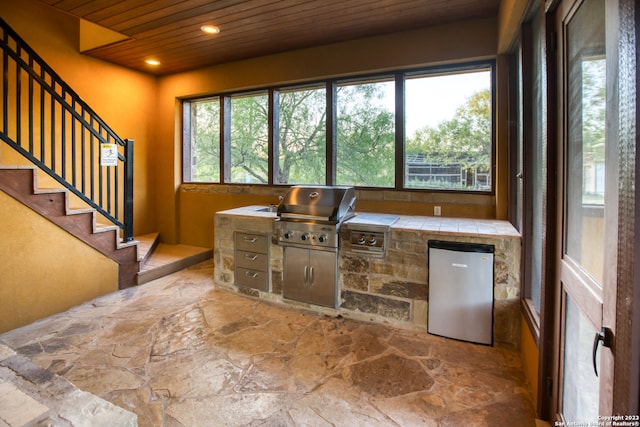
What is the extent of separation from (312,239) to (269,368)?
1171 millimetres

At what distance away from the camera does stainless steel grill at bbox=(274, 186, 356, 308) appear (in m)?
3.00

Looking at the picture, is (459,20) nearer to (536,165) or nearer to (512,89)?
(512,89)

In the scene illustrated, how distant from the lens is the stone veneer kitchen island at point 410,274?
96.5 inches

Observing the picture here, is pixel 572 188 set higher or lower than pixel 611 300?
higher

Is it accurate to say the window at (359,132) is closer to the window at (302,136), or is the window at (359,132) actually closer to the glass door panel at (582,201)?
the window at (302,136)

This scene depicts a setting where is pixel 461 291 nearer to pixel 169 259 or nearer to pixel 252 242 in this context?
pixel 252 242

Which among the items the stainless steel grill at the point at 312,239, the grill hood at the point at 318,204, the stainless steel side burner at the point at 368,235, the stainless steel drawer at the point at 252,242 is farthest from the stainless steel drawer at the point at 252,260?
the stainless steel side burner at the point at 368,235

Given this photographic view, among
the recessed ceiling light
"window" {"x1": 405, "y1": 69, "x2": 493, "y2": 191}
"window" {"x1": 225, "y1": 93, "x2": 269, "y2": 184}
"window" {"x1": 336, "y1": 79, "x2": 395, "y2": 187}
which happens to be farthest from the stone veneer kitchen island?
the recessed ceiling light

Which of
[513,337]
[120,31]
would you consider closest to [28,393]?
[513,337]

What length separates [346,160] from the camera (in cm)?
396

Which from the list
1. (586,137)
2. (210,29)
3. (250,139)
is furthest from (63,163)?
(586,137)

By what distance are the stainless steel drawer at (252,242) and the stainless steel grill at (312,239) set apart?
193mm

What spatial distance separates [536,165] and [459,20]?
6.09 feet

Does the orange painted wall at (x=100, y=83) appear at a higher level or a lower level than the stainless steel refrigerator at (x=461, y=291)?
higher
